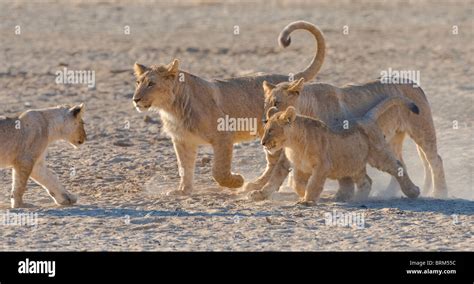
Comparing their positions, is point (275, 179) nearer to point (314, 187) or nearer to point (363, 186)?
point (314, 187)

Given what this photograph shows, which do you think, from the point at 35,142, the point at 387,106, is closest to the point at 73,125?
the point at 35,142

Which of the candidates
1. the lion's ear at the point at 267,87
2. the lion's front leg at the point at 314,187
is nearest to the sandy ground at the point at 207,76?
the lion's front leg at the point at 314,187

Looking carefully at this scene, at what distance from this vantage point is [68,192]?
13.2 m

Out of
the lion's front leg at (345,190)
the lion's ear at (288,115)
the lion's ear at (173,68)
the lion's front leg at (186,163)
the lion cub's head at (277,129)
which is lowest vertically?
the lion's front leg at (345,190)

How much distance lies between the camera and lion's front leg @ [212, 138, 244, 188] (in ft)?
44.4

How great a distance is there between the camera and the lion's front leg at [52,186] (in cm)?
1308

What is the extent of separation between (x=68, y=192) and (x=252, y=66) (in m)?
10.2

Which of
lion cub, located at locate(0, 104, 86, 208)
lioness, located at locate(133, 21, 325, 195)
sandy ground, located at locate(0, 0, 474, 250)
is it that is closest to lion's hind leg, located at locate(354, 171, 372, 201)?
sandy ground, located at locate(0, 0, 474, 250)

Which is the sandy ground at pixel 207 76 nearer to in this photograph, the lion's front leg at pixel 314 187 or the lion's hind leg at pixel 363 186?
the lion's front leg at pixel 314 187

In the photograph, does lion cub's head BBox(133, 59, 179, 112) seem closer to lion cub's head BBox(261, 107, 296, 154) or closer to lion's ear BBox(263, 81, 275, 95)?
lion's ear BBox(263, 81, 275, 95)

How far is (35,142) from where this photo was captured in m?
13.0

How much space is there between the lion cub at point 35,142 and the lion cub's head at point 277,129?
2.00m

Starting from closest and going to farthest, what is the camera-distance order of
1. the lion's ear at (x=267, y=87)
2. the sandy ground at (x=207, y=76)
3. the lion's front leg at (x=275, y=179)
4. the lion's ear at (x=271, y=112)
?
the sandy ground at (x=207, y=76) < the lion's ear at (x=271, y=112) < the lion's front leg at (x=275, y=179) < the lion's ear at (x=267, y=87)

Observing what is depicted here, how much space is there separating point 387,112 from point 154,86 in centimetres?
228
